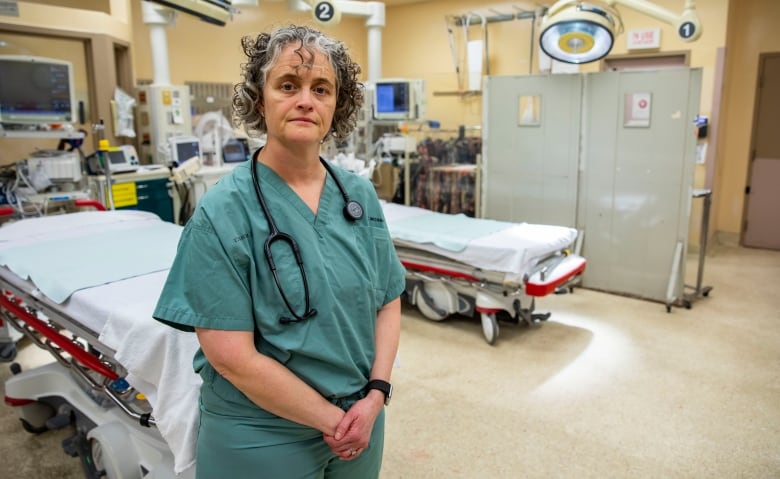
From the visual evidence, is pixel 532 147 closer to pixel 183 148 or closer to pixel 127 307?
pixel 183 148

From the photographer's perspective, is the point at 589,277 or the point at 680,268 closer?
the point at 680,268

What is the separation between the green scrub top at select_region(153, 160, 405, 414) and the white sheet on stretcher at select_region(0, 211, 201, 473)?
38cm

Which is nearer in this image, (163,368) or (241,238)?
(241,238)

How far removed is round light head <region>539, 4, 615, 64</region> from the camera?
3.50 meters

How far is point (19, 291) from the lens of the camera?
7.84 feet

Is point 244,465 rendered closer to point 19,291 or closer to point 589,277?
point 19,291

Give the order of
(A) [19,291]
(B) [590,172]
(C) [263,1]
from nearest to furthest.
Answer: (A) [19,291] < (B) [590,172] < (C) [263,1]

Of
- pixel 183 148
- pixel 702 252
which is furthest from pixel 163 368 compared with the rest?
pixel 702 252

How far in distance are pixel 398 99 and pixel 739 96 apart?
3465mm

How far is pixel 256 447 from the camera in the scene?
125 centimetres

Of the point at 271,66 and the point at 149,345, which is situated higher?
the point at 271,66

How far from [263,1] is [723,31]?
15.1 feet

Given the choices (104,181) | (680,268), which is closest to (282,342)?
(104,181)

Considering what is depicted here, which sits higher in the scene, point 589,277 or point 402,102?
point 402,102
